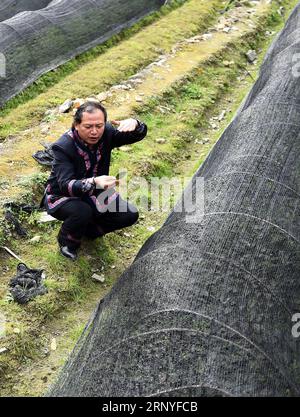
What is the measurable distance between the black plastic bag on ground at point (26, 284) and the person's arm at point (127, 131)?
1361 mm

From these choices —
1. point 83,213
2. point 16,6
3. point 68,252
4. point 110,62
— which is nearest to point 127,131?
point 83,213

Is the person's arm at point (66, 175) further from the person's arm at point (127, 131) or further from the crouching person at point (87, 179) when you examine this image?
the person's arm at point (127, 131)

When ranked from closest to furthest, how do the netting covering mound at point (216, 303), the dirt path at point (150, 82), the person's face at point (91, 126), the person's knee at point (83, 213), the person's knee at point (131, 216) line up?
the netting covering mound at point (216, 303)
the person's face at point (91, 126)
the person's knee at point (83, 213)
the person's knee at point (131, 216)
the dirt path at point (150, 82)

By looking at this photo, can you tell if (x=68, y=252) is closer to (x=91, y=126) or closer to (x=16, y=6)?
(x=91, y=126)

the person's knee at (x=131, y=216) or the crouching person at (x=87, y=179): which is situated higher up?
the crouching person at (x=87, y=179)

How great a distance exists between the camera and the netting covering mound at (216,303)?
3.16 metres

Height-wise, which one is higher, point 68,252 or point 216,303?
point 216,303

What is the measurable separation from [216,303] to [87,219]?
68.5 inches

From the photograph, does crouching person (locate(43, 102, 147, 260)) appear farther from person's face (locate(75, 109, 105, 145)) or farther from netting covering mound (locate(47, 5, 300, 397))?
netting covering mound (locate(47, 5, 300, 397))

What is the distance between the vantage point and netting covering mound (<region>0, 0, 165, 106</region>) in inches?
318

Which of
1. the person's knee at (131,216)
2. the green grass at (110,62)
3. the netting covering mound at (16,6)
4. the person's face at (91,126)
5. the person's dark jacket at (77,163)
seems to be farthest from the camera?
the netting covering mound at (16,6)

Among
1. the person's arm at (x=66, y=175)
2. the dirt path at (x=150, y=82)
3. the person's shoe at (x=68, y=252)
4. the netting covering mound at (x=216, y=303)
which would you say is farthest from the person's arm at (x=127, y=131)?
the dirt path at (x=150, y=82)

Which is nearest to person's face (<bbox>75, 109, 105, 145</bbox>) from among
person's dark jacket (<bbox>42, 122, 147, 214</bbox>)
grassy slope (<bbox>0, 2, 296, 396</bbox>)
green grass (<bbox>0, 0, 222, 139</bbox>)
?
person's dark jacket (<bbox>42, 122, 147, 214</bbox>)

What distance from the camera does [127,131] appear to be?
4.79 metres
